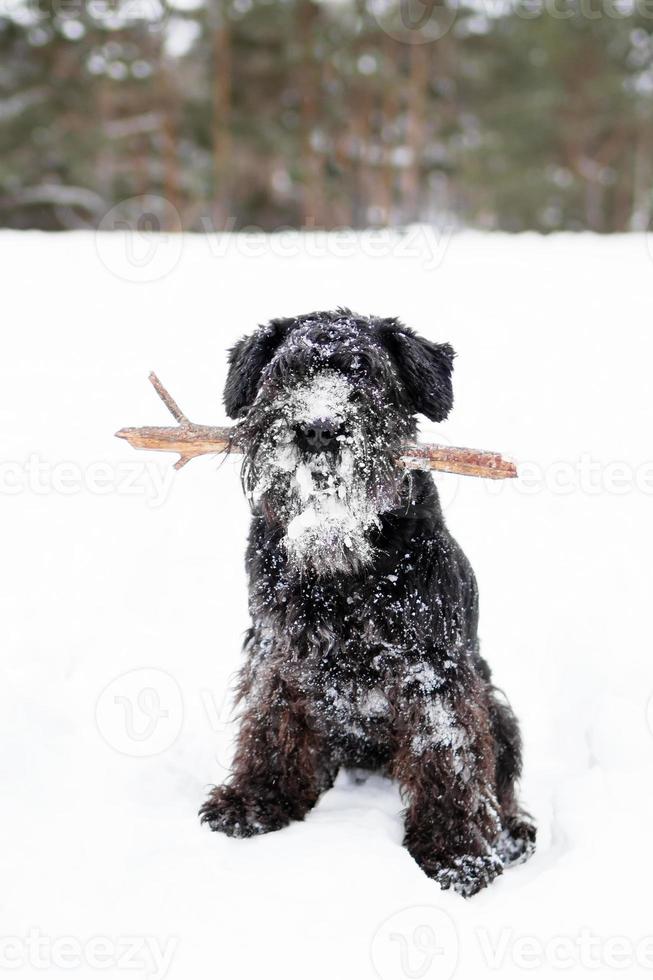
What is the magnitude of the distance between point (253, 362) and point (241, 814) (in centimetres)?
187

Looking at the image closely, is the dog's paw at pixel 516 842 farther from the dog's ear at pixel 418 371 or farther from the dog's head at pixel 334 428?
the dog's ear at pixel 418 371

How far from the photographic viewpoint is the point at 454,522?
19.6 feet

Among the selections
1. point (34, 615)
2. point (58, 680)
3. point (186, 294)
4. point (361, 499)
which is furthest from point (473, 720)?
point (186, 294)

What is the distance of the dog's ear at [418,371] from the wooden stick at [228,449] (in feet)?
0.85

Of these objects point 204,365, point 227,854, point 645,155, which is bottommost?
point 227,854

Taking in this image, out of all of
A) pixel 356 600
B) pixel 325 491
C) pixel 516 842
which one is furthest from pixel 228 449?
pixel 516 842

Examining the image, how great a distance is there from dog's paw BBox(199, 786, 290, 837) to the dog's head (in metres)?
1.07

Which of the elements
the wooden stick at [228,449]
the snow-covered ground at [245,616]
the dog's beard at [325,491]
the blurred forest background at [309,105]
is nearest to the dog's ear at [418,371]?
the wooden stick at [228,449]

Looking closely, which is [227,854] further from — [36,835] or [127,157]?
[127,157]

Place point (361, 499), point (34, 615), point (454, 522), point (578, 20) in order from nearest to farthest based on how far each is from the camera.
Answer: point (361, 499) < point (34, 615) < point (454, 522) < point (578, 20)

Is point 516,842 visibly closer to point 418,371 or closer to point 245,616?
point 418,371

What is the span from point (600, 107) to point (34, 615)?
23.7 m

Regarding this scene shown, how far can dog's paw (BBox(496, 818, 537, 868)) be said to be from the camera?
3.46 m

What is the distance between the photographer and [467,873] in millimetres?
3150
